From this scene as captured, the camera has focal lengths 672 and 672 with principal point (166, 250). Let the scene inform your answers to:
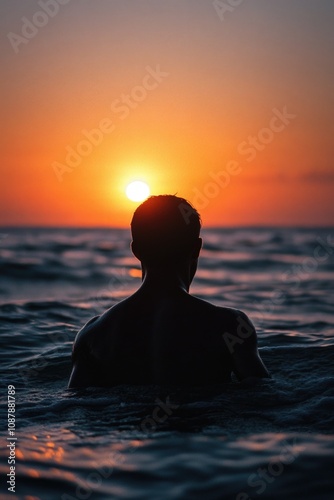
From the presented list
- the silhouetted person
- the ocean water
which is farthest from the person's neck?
the ocean water

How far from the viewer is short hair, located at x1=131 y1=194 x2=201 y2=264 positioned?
157 inches

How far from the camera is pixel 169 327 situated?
394cm

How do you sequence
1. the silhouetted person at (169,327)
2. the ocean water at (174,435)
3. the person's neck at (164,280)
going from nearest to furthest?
the ocean water at (174,435)
the silhouetted person at (169,327)
the person's neck at (164,280)

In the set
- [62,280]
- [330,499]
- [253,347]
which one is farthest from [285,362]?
[62,280]

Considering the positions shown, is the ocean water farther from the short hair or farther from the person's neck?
the short hair

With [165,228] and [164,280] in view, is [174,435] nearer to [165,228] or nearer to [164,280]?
[164,280]

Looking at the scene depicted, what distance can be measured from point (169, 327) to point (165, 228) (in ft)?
1.91

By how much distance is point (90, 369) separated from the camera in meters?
4.23

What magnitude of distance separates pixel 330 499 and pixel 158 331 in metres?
1.46

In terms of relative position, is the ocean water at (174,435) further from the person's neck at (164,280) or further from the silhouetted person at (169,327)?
the person's neck at (164,280)

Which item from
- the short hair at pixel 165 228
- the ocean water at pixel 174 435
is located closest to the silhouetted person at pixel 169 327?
the short hair at pixel 165 228

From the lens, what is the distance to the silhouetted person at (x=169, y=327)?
392 cm

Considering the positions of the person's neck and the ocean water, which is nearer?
the ocean water

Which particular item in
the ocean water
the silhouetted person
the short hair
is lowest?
the ocean water
